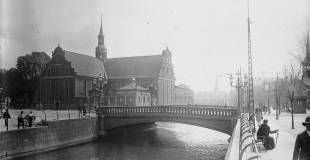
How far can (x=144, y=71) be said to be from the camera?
242 feet

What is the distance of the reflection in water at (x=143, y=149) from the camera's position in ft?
92.3

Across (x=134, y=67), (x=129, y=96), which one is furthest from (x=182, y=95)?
(x=129, y=96)

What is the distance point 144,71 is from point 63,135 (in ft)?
139

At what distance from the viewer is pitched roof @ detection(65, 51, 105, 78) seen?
61781mm

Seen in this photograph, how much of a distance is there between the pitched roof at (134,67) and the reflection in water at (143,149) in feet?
104

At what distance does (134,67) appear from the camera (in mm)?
75500

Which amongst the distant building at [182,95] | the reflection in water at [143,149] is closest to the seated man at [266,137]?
the reflection in water at [143,149]

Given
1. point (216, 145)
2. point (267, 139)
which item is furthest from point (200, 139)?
point (267, 139)

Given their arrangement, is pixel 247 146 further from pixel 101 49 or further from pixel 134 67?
pixel 101 49

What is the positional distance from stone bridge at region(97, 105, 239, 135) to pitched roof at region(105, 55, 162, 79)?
31518mm

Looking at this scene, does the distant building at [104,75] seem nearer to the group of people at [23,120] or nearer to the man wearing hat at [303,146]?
the group of people at [23,120]

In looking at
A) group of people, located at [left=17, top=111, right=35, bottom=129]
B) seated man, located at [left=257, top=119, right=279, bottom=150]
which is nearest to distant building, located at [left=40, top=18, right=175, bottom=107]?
group of people, located at [left=17, top=111, right=35, bottom=129]

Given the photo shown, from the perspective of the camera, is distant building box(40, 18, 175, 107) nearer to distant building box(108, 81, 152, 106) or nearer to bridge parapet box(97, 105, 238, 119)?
distant building box(108, 81, 152, 106)

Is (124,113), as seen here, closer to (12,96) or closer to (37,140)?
(37,140)
